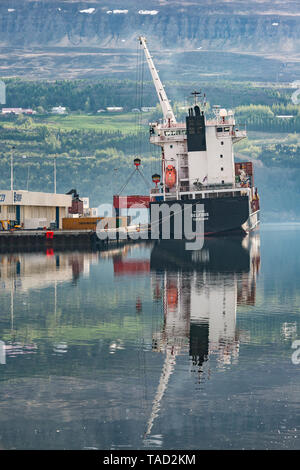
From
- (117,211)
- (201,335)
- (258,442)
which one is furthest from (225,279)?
(117,211)

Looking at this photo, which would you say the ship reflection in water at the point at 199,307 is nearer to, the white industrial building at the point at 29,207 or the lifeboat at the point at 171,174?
the lifeboat at the point at 171,174

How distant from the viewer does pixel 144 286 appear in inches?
2121

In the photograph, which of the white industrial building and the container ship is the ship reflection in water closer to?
the container ship

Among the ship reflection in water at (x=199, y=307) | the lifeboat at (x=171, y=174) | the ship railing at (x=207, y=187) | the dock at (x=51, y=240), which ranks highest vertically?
the lifeboat at (x=171, y=174)

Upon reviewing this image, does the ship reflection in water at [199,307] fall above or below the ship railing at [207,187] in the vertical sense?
below

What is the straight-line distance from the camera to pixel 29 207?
488 ft

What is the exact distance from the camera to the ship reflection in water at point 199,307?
26.0 metres

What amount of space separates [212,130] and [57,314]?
104 m

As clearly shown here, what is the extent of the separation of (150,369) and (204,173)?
381 feet

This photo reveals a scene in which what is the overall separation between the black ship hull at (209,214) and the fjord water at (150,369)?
8571cm

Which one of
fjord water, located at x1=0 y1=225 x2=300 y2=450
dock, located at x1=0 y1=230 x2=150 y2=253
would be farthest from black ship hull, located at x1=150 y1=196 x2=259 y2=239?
fjord water, located at x1=0 y1=225 x2=300 y2=450

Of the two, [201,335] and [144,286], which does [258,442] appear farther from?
[144,286]

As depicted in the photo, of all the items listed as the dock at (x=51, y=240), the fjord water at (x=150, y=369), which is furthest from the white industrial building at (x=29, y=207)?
the fjord water at (x=150, y=369)

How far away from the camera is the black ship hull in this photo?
441ft
